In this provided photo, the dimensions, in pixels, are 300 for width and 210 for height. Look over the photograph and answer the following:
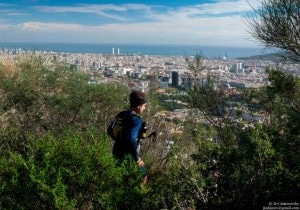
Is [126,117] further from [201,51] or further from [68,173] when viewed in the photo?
[201,51]

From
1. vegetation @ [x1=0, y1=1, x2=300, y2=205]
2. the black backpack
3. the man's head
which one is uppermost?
the man's head

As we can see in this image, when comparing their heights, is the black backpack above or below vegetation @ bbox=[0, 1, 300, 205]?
above

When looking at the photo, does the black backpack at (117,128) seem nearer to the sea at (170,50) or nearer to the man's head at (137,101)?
the man's head at (137,101)

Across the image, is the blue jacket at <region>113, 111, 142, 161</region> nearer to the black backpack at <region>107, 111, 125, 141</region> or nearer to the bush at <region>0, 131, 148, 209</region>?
the black backpack at <region>107, 111, 125, 141</region>

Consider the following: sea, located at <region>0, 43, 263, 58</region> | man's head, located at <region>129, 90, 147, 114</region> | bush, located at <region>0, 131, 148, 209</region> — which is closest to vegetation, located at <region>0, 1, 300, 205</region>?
bush, located at <region>0, 131, 148, 209</region>

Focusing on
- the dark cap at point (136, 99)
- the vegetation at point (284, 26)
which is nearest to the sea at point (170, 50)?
the vegetation at point (284, 26)

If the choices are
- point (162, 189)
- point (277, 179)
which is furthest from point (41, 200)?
point (277, 179)

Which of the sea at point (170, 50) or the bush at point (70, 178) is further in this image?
the sea at point (170, 50)
